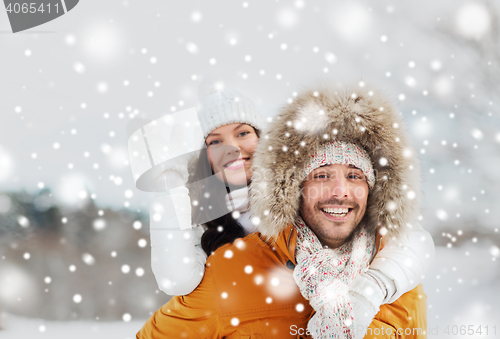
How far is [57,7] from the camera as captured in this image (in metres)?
2.21

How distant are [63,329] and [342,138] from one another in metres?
2.77

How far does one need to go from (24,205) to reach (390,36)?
11.6 feet

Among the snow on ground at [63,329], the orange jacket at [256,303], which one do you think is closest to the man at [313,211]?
the orange jacket at [256,303]

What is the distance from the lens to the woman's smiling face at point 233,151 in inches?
59.5

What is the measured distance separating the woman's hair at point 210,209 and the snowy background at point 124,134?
0.82 m

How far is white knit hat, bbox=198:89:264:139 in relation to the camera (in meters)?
1.58

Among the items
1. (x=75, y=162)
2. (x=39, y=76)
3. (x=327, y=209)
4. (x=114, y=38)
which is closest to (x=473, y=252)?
(x=327, y=209)

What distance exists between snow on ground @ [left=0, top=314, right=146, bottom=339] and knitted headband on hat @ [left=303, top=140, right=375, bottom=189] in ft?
7.23

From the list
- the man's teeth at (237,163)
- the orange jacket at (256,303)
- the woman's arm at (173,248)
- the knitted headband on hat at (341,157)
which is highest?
the man's teeth at (237,163)

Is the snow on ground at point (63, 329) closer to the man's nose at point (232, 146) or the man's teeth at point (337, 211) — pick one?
the man's nose at point (232, 146)

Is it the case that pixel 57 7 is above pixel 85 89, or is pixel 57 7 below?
above

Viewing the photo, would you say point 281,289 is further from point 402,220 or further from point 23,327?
point 23,327
